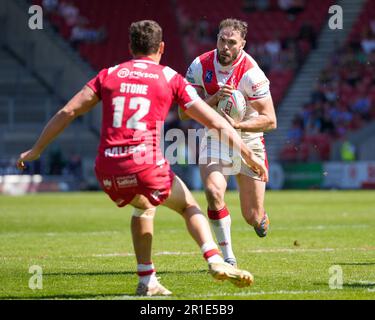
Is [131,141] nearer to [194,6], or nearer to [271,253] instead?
[271,253]

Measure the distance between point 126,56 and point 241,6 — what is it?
6.40 m

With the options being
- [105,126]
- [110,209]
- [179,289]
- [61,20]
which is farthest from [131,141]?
[61,20]

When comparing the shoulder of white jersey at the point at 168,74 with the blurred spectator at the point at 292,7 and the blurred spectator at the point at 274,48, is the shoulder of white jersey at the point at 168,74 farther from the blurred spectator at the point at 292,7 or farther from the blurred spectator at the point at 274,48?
the blurred spectator at the point at 292,7

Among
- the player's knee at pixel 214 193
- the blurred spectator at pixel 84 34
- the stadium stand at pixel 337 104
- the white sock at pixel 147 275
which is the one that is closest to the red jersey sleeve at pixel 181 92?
the white sock at pixel 147 275

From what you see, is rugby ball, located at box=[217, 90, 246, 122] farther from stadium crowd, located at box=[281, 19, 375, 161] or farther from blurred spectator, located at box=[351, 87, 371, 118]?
blurred spectator, located at box=[351, 87, 371, 118]

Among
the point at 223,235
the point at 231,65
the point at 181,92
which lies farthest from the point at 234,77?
the point at 181,92

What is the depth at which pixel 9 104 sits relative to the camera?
3619 cm

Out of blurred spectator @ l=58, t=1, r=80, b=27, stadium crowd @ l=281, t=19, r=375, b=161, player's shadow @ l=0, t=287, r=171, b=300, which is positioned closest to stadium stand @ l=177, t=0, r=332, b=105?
stadium crowd @ l=281, t=19, r=375, b=161

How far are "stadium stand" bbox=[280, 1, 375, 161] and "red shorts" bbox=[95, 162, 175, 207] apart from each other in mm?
27722

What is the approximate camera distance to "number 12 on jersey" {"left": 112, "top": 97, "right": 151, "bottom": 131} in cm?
723

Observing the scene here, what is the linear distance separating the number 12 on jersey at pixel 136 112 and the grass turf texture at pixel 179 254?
1424mm

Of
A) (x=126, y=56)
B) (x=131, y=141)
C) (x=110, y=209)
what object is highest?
(x=126, y=56)

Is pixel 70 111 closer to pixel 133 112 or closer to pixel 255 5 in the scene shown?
pixel 133 112

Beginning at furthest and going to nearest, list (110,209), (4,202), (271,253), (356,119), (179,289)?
(356,119), (4,202), (110,209), (271,253), (179,289)
